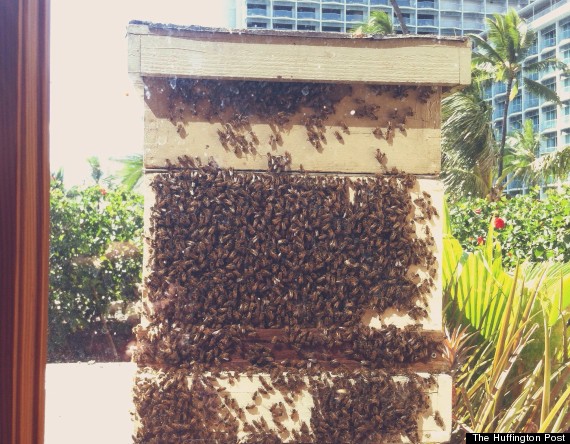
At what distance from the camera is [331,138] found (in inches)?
54.2

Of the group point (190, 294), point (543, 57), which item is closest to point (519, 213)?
point (190, 294)

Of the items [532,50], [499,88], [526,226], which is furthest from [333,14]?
[532,50]

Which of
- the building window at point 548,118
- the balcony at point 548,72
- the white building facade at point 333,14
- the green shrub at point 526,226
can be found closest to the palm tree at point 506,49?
the balcony at point 548,72

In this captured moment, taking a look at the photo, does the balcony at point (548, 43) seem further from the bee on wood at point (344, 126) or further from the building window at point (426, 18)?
the bee on wood at point (344, 126)

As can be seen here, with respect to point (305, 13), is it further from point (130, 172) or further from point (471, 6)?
A: point (471, 6)

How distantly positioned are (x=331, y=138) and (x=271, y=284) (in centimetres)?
37

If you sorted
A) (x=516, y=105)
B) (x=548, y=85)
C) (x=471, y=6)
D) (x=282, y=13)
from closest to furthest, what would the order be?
(x=282, y=13) → (x=471, y=6) → (x=548, y=85) → (x=516, y=105)

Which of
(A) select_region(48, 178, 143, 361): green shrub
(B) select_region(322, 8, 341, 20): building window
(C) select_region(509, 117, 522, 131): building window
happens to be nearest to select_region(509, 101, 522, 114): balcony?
(C) select_region(509, 117, 522, 131): building window

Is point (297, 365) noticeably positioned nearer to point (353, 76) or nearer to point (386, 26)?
point (353, 76)

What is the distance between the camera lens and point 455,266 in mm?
1998

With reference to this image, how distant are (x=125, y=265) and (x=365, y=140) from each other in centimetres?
298

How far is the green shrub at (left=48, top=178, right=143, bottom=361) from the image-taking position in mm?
3834

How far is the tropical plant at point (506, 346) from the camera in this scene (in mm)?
1631

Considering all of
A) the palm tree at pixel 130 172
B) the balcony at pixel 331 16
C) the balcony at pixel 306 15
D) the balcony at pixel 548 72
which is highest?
the balcony at pixel 548 72
